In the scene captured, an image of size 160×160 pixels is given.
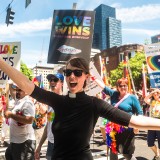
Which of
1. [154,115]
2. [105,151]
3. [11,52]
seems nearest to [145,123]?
[11,52]

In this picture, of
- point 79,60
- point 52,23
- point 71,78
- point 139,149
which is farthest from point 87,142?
point 139,149

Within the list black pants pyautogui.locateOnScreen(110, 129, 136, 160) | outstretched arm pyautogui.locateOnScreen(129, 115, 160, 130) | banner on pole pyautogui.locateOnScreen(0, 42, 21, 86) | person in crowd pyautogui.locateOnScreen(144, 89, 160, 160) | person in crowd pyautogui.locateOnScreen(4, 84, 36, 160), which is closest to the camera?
outstretched arm pyautogui.locateOnScreen(129, 115, 160, 130)

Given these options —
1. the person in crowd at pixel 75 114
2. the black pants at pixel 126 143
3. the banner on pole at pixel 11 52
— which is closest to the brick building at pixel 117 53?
the banner on pole at pixel 11 52

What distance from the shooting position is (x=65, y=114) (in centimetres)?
197

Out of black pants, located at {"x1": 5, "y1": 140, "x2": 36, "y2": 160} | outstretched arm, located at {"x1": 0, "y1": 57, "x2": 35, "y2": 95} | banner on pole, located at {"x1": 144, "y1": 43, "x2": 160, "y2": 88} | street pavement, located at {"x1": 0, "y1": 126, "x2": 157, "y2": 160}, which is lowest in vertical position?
street pavement, located at {"x1": 0, "y1": 126, "x2": 157, "y2": 160}

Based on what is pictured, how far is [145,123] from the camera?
1826 mm

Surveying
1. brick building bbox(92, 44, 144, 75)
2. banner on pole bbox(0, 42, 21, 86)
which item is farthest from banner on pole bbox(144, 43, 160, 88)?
brick building bbox(92, 44, 144, 75)

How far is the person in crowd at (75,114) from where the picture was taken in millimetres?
1893

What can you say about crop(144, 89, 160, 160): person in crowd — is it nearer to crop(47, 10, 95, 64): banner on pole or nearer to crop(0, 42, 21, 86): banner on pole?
crop(47, 10, 95, 64): banner on pole

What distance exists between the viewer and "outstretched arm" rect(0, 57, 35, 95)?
188cm

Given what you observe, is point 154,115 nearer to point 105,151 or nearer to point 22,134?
point 105,151

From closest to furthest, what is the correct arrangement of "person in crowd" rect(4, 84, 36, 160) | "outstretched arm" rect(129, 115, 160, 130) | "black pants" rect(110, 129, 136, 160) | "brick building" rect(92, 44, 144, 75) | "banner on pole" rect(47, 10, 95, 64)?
"outstretched arm" rect(129, 115, 160, 130) → "person in crowd" rect(4, 84, 36, 160) → "black pants" rect(110, 129, 136, 160) → "banner on pole" rect(47, 10, 95, 64) → "brick building" rect(92, 44, 144, 75)

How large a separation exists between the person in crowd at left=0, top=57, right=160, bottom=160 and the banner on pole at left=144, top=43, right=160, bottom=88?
555 cm

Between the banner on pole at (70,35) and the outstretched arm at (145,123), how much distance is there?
4.40 m
